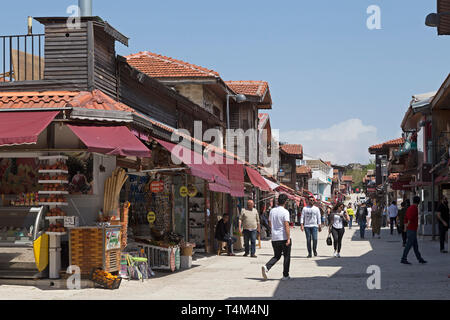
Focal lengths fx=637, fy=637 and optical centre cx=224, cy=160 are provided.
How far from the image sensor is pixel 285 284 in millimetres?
12742

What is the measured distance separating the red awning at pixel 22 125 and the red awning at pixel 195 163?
323cm

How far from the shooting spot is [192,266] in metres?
17.3

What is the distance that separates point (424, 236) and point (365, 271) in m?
15.7

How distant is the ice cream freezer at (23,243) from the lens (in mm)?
12305

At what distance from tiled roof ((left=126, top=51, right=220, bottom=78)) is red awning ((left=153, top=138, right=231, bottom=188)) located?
1029 cm

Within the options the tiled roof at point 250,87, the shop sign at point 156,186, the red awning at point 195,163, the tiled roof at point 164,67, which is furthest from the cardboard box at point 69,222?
the tiled roof at point 250,87

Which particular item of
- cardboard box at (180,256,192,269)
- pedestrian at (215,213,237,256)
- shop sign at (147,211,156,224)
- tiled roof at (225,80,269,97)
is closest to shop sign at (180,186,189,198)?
pedestrian at (215,213,237,256)

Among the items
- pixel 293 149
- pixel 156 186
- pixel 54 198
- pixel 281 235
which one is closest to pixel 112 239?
pixel 54 198

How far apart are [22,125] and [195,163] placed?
4758mm

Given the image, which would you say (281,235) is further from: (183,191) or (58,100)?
(183,191)

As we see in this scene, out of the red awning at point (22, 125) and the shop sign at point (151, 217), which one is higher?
the red awning at point (22, 125)

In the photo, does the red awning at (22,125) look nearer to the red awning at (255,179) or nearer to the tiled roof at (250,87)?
the red awning at (255,179)
